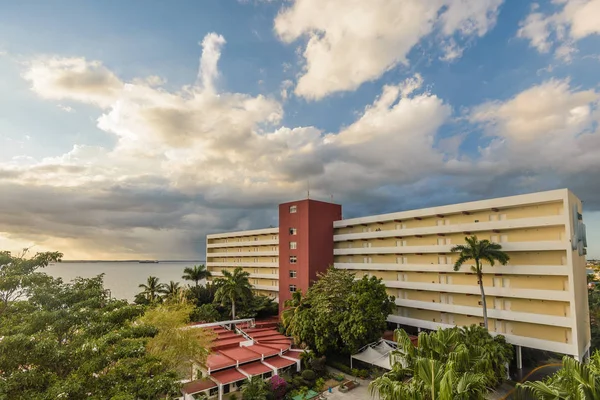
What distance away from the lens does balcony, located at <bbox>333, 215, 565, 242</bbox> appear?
29.4m

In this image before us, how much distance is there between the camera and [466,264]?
34.1 meters

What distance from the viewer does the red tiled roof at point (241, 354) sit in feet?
99.0

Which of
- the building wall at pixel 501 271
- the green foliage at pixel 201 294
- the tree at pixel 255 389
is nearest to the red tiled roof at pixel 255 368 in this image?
the tree at pixel 255 389

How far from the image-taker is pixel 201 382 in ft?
89.6

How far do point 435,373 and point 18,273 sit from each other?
18.9 metres

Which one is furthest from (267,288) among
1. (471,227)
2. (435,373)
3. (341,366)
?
(435,373)

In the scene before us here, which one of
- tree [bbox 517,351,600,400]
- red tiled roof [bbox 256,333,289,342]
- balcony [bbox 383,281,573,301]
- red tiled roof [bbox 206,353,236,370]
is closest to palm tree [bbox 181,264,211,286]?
red tiled roof [bbox 256,333,289,342]

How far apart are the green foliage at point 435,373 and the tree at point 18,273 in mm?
16364

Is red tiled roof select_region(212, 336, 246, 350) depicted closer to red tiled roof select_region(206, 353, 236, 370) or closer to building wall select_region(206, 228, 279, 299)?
red tiled roof select_region(206, 353, 236, 370)

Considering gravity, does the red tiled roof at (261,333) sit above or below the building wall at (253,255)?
below

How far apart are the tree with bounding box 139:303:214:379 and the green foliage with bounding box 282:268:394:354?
1094 centimetres

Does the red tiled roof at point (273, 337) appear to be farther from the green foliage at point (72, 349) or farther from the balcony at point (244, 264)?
the green foliage at point (72, 349)

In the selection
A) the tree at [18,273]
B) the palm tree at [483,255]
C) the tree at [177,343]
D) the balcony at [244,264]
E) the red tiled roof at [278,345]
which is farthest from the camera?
the balcony at [244,264]

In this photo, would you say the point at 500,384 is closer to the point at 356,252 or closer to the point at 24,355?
the point at 356,252
